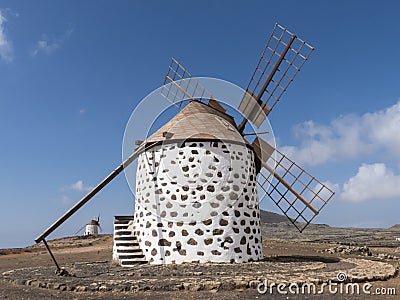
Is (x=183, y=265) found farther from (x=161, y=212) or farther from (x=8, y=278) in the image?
(x=8, y=278)

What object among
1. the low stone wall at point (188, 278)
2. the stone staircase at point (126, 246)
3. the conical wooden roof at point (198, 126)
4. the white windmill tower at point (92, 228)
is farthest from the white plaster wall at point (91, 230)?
the low stone wall at point (188, 278)

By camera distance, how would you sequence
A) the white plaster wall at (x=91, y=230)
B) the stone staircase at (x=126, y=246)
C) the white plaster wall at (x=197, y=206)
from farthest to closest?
the white plaster wall at (x=91, y=230), the stone staircase at (x=126, y=246), the white plaster wall at (x=197, y=206)

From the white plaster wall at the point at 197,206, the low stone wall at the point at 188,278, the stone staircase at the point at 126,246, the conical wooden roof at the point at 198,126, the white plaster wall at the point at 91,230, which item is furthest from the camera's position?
the white plaster wall at the point at 91,230

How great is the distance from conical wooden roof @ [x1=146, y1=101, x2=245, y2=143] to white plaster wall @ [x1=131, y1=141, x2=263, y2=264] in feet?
1.17

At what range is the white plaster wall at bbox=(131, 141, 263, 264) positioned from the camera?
527 inches

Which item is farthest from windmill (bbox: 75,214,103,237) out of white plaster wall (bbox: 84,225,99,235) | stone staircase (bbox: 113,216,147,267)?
stone staircase (bbox: 113,216,147,267)

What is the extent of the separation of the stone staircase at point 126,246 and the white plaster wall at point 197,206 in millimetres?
313

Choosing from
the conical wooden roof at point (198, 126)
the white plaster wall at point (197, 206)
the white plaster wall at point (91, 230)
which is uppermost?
the conical wooden roof at point (198, 126)

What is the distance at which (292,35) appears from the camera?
16859 mm

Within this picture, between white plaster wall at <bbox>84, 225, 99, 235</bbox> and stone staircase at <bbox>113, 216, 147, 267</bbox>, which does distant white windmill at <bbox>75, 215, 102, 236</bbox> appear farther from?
stone staircase at <bbox>113, 216, 147, 267</bbox>

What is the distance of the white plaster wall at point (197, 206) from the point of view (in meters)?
13.4

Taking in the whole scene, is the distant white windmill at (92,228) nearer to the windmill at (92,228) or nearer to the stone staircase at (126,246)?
the windmill at (92,228)

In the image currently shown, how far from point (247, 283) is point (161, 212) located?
599cm

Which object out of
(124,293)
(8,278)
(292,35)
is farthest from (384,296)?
(292,35)
